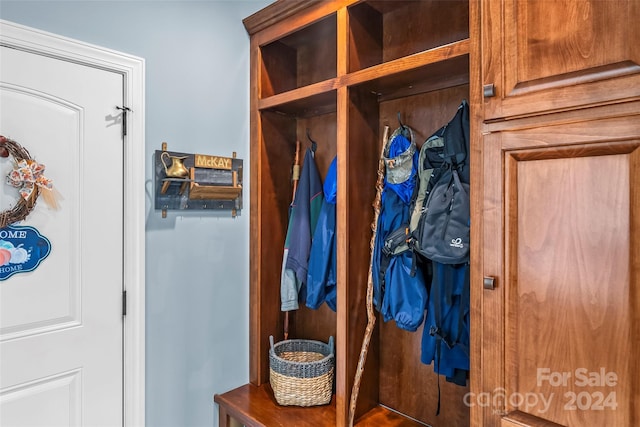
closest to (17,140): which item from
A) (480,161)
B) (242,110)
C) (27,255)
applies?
(27,255)

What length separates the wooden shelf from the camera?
1.74m

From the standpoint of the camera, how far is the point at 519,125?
1.10m

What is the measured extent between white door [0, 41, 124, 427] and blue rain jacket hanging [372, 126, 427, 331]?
114 centimetres

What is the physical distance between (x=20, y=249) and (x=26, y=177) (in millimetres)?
266

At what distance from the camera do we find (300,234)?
2023 mm

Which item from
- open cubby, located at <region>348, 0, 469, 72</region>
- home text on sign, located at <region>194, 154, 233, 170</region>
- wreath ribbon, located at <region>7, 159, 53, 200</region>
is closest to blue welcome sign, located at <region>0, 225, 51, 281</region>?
wreath ribbon, located at <region>7, 159, 53, 200</region>

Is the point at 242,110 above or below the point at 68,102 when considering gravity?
above

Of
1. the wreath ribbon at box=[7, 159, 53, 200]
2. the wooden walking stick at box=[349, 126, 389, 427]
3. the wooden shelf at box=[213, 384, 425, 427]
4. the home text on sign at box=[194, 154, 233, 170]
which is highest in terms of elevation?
the home text on sign at box=[194, 154, 233, 170]

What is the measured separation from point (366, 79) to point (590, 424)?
1367 mm

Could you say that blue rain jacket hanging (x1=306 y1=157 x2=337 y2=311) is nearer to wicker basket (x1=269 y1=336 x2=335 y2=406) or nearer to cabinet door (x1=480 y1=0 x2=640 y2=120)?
wicker basket (x1=269 y1=336 x2=335 y2=406)

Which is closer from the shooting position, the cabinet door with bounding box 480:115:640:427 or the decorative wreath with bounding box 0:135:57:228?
the cabinet door with bounding box 480:115:640:427

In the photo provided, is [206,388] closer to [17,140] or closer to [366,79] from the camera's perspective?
[17,140]

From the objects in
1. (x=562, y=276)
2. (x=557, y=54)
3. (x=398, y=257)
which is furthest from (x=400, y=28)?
(x=562, y=276)

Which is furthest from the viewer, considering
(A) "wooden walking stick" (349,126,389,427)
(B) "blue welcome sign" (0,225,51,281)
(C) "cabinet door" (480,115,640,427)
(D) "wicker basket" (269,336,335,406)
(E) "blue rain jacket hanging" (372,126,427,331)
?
(D) "wicker basket" (269,336,335,406)
